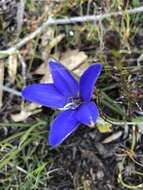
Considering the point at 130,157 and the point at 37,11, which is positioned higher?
the point at 37,11

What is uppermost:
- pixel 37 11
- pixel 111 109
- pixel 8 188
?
pixel 37 11

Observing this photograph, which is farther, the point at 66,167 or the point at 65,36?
the point at 65,36

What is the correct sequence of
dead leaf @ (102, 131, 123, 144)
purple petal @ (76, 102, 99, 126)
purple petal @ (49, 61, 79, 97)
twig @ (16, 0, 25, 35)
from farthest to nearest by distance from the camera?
twig @ (16, 0, 25, 35) < dead leaf @ (102, 131, 123, 144) < purple petal @ (49, 61, 79, 97) < purple petal @ (76, 102, 99, 126)

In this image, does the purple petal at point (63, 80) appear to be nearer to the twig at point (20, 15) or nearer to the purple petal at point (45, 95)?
the purple petal at point (45, 95)

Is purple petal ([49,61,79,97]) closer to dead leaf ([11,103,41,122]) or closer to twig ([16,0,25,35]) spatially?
dead leaf ([11,103,41,122])

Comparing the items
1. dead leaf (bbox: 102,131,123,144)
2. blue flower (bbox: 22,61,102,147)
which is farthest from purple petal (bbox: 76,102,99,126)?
dead leaf (bbox: 102,131,123,144)

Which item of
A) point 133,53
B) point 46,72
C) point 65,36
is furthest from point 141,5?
point 46,72

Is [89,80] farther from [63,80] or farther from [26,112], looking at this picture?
[26,112]

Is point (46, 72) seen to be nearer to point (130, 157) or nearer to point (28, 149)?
point (28, 149)
